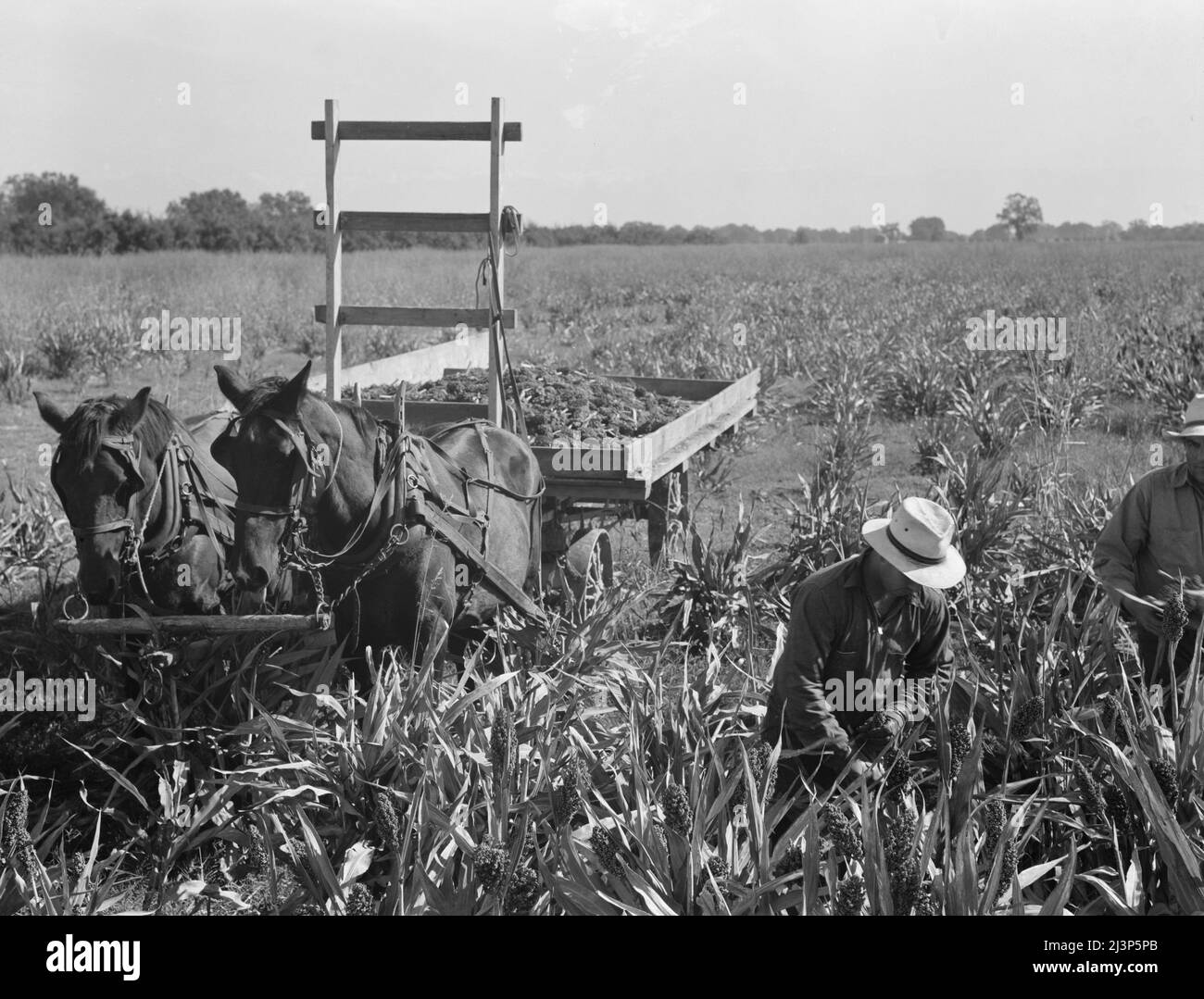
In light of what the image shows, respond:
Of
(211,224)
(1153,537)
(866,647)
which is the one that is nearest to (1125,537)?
(1153,537)

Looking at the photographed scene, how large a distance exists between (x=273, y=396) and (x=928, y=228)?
105m

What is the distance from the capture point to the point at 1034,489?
8102 mm

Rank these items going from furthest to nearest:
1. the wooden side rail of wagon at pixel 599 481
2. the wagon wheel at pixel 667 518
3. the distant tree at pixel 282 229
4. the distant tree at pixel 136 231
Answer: the distant tree at pixel 282 229
the distant tree at pixel 136 231
the wagon wheel at pixel 667 518
the wooden side rail of wagon at pixel 599 481

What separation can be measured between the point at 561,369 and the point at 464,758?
5.77 meters

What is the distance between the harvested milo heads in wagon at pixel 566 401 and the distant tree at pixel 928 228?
318 feet

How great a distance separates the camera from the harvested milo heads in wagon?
8.19m

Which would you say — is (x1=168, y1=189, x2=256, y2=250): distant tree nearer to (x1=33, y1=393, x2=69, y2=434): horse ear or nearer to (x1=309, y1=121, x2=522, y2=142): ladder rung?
(x1=309, y1=121, x2=522, y2=142): ladder rung

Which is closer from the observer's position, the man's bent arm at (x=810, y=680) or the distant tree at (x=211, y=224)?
the man's bent arm at (x=810, y=680)

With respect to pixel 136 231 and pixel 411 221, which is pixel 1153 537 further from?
pixel 136 231

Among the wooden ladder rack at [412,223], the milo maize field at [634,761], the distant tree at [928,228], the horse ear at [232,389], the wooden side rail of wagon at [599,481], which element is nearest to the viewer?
the milo maize field at [634,761]

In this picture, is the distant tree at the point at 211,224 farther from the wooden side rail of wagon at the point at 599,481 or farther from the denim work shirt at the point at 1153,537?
the denim work shirt at the point at 1153,537

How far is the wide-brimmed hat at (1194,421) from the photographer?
15.6ft

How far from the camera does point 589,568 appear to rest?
264 inches

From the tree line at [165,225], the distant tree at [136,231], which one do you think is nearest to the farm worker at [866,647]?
the tree line at [165,225]
